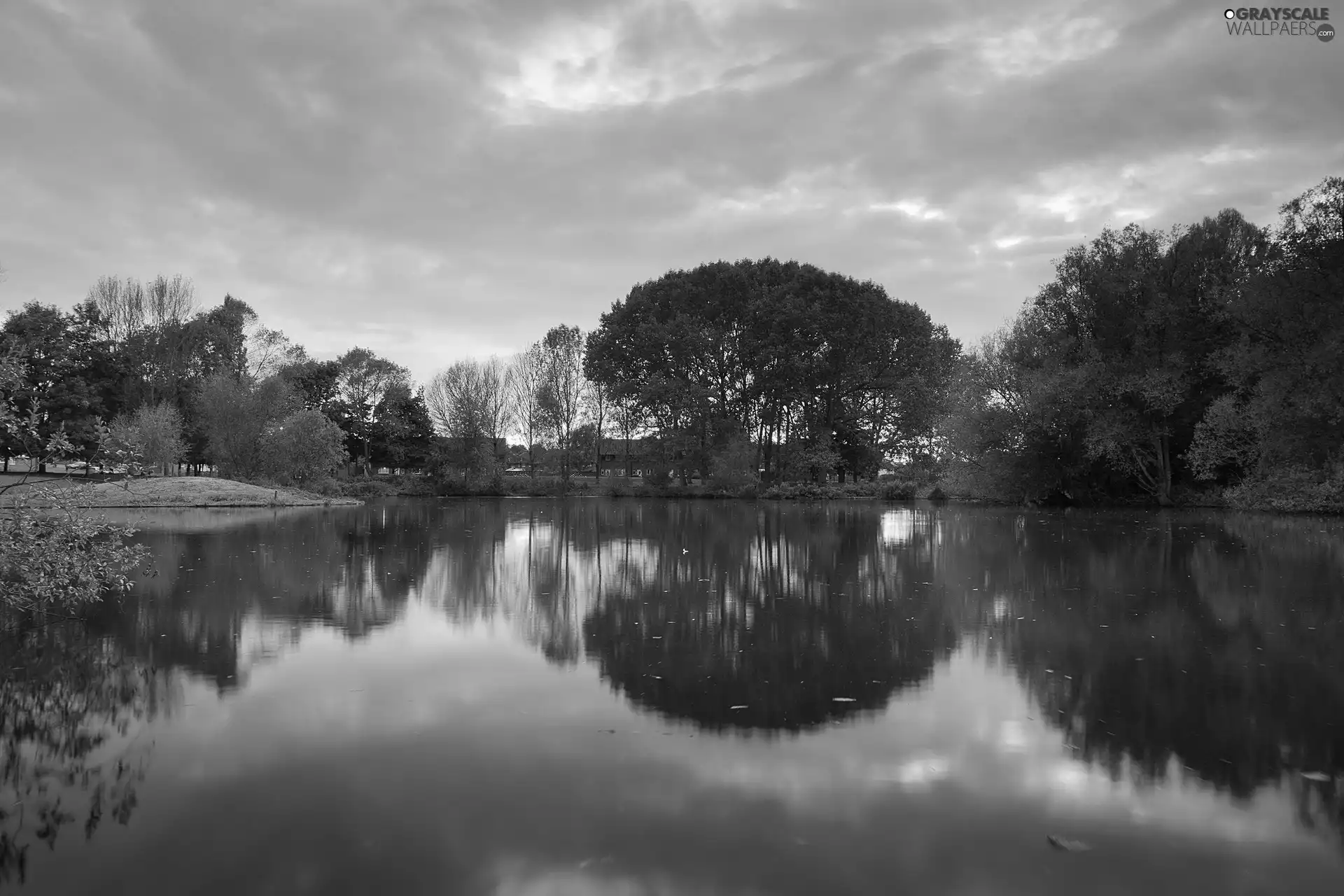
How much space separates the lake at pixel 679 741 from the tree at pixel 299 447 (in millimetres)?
32145

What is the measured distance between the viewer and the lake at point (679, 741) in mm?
3617

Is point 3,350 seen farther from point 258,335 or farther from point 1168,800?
point 258,335

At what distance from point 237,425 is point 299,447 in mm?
3171

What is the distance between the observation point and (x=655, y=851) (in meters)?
3.72

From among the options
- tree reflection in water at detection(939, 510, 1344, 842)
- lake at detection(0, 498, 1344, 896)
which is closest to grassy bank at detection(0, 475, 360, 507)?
lake at detection(0, 498, 1344, 896)

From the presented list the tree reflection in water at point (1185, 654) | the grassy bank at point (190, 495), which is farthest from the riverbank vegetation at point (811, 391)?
the tree reflection in water at point (1185, 654)

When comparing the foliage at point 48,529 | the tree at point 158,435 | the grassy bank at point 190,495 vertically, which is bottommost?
the grassy bank at point 190,495

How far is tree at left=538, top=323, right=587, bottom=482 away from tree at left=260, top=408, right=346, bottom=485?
60.2 feet

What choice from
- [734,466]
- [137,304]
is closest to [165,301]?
[137,304]

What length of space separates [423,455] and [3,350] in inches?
2330

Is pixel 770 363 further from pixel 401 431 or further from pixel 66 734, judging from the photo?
pixel 66 734

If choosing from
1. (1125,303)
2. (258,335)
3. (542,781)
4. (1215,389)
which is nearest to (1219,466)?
(1215,389)

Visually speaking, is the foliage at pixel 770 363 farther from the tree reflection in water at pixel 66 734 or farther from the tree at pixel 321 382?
the tree reflection in water at pixel 66 734

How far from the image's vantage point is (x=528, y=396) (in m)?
59.7
